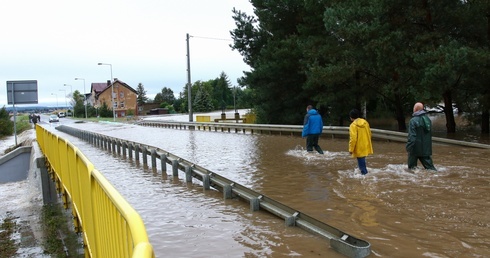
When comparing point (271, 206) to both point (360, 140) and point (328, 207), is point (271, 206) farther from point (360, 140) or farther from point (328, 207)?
point (360, 140)

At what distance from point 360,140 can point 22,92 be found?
18.7 meters

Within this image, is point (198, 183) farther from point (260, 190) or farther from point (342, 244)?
point (342, 244)

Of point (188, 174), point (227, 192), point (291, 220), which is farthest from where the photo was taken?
point (188, 174)

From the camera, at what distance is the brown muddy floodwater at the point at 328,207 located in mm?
5469

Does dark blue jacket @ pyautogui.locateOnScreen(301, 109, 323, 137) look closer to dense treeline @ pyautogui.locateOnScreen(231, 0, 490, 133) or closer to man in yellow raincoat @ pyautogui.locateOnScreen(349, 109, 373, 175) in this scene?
man in yellow raincoat @ pyautogui.locateOnScreen(349, 109, 373, 175)

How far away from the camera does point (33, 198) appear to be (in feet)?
49.6

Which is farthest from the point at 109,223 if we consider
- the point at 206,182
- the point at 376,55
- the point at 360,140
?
the point at 376,55

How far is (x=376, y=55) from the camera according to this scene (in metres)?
18.9

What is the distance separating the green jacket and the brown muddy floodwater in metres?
0.54

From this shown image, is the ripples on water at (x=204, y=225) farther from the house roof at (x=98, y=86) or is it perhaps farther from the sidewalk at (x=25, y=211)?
the house roof at (x=98, y=86)

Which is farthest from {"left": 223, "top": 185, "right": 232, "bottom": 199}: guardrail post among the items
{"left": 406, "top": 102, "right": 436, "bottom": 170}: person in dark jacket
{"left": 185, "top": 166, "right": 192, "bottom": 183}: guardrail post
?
{"left": 406, "top": 102, "right": 436, "bottom": 170}: person in dark jacket

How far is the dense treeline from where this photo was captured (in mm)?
16766

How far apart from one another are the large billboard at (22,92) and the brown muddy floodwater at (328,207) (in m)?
11.7

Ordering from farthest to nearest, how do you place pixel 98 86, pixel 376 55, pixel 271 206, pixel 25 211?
pixel 98 86 → pixel 376 55 → pixel 25 211 → pixel 271 206
